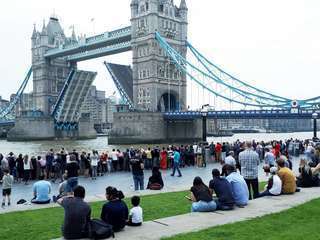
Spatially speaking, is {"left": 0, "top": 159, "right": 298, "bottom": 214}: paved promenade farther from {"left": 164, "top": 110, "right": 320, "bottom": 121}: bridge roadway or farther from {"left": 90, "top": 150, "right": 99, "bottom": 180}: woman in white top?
{"left": 164, "top": 110, "right": 320, "bottom": 121}: bridge roadway

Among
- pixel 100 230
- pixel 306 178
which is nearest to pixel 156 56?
pixel 306 178

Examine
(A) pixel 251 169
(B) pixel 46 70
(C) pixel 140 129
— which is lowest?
(A) pixel 251 169

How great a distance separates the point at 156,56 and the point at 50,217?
61342 millimetres

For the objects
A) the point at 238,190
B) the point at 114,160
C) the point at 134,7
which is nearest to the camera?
the point at 238,190

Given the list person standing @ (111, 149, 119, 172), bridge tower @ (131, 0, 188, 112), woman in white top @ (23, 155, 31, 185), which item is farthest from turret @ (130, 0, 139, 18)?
woman in white top @ (23, 155, 31, 185)

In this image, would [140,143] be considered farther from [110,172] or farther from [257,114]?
[110,172]

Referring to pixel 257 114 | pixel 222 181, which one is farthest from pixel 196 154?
pixel 257 114

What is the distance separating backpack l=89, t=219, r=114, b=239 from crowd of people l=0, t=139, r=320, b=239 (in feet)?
0.41

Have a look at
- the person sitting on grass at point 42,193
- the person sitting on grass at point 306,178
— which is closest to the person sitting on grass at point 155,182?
the person sitting on grass at point 42,193

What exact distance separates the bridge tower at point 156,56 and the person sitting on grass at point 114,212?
59.6 m

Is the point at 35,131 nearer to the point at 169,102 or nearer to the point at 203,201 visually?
the point at 169,102

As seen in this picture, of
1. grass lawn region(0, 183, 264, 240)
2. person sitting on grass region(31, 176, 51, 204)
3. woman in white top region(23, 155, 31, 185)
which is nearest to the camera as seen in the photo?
grass lawn region(0, 183, 264, 240)

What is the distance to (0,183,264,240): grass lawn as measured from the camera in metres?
7.90

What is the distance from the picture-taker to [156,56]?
6944 cm
